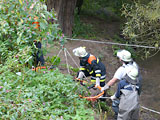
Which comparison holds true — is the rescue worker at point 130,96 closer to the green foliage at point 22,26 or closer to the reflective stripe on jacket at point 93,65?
the reflective stripe on jacket at point 93,65

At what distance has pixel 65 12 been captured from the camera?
29.9 ft

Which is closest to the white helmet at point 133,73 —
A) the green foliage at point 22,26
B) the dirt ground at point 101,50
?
the green foliage at point 22,26

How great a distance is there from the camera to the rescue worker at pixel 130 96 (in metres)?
3.74

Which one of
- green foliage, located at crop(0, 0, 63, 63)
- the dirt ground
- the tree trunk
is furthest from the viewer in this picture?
the tree trunk

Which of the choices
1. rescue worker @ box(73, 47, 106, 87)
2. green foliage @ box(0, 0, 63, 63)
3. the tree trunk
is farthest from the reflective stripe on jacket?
the tree trunk

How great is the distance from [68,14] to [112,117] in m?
5.42

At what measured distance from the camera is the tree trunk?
8.59 meters

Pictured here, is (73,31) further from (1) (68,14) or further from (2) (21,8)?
(2) (21,8)

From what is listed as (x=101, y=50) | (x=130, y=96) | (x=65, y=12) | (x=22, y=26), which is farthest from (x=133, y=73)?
(x=65, y=12)

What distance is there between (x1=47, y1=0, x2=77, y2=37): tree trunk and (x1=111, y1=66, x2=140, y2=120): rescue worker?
216 inches

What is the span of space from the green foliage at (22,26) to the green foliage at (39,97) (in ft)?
1.77

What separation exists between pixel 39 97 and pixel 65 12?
20.0 ft

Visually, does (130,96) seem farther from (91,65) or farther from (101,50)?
(101,50)

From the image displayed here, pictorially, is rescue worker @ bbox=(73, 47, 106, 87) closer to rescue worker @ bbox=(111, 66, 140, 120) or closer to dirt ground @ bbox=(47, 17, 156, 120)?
dirt ground @ bbox=(47, 17, 156, 120)
